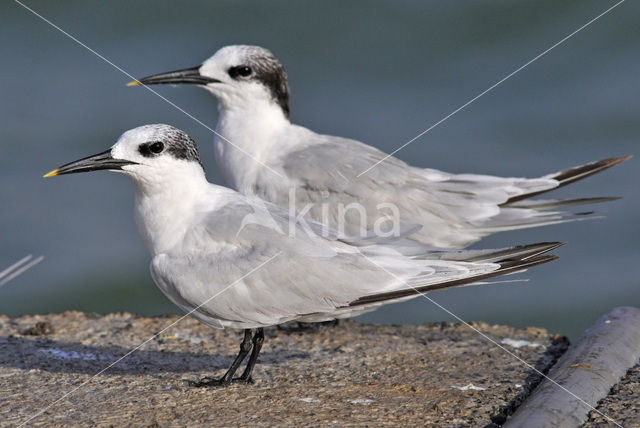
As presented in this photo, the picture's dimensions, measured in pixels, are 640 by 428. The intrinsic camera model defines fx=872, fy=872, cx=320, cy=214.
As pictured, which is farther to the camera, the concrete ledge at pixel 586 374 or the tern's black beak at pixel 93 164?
the tern's black beak at pixel 93 164

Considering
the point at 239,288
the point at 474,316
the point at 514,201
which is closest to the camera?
the point at 239,288

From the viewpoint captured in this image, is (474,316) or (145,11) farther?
(145,11)

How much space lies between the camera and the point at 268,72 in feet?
17.0

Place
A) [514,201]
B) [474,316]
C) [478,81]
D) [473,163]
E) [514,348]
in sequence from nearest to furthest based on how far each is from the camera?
[514,348], [514,201], [474,316], [473,163], [478,81]

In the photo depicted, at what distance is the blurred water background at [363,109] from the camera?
24.1 ft

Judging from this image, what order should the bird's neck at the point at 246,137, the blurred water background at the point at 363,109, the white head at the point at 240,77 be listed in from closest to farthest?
the bird's neck at the point at 246,137 → the white head at the point at 240,77 → the blurred water background at the point at 363,109

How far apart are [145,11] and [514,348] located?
6793 millimetres

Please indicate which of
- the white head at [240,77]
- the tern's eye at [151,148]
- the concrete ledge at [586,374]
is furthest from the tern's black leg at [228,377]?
the white head at [240,77]

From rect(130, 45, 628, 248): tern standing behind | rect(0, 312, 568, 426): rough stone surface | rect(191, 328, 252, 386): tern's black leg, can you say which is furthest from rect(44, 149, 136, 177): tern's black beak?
rect(130, 45, 628, 248): tern standing behind

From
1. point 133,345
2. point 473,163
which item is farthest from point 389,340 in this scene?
point 473,163

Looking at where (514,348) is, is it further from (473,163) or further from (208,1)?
(208,1)

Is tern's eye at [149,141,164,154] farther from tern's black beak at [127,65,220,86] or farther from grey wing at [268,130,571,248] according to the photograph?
tern's black beak at [127,65,220,86]

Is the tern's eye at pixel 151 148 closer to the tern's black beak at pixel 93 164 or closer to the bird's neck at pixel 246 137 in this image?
the tern's black beak at pixel 93 164

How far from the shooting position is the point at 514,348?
391 cm
